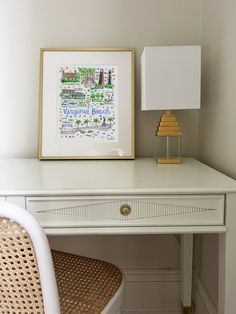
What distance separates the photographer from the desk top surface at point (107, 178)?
1.02 m

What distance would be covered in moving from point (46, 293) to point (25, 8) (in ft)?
4.26

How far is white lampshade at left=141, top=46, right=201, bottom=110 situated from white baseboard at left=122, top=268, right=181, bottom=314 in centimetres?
87

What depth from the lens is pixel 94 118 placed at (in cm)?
158

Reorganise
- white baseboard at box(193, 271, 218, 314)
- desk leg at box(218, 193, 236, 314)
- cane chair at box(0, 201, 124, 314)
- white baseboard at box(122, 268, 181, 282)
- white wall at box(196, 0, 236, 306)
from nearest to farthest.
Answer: cane chair at box(0, 201, 124, 314)
desk leg at box(218, 193, 236, 314)
white wall at box(196, 0, 236, 306)
white baseboard at box(193, 271, 218, 314)
white baseboard at box(122, 268, 181, 282)

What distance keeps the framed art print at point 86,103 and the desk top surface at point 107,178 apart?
9 cm

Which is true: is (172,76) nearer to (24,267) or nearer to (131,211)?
(131,211)

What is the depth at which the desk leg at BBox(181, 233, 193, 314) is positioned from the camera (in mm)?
1590

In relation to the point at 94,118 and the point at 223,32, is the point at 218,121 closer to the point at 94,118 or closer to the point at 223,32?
the point at 223,32

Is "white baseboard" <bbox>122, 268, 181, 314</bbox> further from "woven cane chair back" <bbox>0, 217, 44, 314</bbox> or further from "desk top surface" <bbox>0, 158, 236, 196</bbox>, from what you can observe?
"woven cane chair back" <bbox>0, 217, 44, 314</bbox>

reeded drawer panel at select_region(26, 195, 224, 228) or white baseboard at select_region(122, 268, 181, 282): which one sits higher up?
reeded drawer panel at select_region(26, 195, 224, 228)

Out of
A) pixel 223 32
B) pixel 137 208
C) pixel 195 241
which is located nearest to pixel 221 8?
pixel 223 32

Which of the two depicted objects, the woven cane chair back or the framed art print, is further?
Result: the framed art print

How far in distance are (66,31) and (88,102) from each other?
1.11ft

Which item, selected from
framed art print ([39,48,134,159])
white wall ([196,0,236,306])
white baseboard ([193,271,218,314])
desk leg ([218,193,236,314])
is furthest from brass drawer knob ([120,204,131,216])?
white baseboard ([193,271,218,314])
